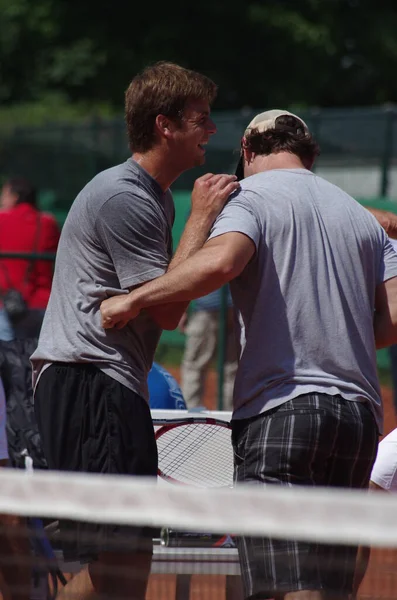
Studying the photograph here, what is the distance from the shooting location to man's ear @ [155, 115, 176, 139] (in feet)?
9.59

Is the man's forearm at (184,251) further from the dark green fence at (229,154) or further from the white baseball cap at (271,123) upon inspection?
the dark green fence at (229,154)

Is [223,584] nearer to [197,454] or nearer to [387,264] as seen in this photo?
[197,454]

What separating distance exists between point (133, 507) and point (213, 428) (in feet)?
5.15

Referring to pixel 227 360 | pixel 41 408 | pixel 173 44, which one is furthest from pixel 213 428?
pixel 173 44

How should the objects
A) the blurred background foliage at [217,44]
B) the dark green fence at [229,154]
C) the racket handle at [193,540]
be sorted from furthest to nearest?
the blurred background foliage at [217,44]
the dark green fence at [229,154]
the racket handle at [193,540]

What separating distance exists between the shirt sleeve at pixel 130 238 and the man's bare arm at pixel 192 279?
0.18ft

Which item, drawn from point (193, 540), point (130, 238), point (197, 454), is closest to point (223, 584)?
point (193, 540)

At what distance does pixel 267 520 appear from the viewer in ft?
6.43

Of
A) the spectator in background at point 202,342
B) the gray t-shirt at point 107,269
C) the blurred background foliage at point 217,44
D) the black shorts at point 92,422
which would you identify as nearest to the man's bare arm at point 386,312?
the gray t-shirt at point 107,269

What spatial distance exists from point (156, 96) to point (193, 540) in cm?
143

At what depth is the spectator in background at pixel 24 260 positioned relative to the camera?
6.47 m

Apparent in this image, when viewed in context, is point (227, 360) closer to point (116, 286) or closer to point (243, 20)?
point (116, 286)

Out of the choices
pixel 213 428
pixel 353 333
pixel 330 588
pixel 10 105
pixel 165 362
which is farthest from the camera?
pixel 10 105

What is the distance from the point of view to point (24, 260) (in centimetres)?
689
